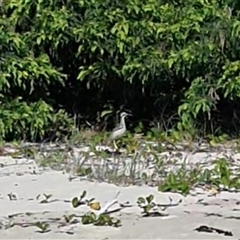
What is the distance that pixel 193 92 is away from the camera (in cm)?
1134

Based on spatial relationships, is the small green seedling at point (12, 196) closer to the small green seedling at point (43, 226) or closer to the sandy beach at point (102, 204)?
the sandy beach at point (102, 204)

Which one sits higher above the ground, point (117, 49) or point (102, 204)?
point (117, 49)

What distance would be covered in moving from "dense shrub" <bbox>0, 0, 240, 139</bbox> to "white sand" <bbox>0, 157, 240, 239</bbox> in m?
2.39

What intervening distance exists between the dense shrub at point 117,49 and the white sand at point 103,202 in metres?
2.39

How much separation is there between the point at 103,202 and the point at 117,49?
4084 millimetres

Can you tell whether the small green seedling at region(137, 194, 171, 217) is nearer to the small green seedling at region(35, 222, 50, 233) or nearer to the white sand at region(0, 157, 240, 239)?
the white sand at region(0, 157, 240, 239)

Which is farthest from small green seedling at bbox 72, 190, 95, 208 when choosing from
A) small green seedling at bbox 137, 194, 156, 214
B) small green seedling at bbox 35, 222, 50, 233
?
small green seedling at bbox 35, 222, 50, 233

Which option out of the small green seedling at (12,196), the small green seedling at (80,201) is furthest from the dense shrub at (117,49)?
the small green seedling at (80,201)

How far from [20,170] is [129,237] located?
318cm

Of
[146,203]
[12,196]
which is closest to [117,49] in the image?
[12,196]

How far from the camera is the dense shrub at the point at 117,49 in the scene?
1091cm

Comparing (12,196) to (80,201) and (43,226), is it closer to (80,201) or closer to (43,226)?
(80,201)

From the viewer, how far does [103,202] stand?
730cm

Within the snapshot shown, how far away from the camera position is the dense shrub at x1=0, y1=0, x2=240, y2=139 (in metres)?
10.9
